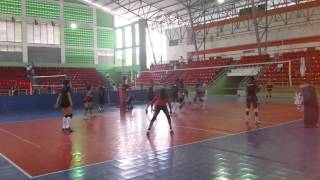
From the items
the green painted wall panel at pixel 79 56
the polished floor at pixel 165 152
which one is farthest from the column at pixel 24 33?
the polished floor at pixel 165 152

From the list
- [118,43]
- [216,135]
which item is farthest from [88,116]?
[118,43]

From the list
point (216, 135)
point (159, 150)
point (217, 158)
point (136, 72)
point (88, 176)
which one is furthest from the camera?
point (136, 72)

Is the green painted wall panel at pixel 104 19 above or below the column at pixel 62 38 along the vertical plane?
above

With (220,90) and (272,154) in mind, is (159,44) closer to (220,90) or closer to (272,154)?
(220,90)

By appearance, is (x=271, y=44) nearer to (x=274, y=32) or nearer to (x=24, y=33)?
(x=274, y=32)

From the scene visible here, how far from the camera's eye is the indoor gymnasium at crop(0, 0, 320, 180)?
26.1ft

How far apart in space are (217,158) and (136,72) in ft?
104

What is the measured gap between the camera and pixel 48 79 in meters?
35.2

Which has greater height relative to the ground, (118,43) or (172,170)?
(118,43)

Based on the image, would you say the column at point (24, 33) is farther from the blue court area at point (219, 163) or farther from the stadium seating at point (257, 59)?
the blue court area at point (219, 163)

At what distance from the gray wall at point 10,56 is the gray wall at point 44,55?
3.75 ft

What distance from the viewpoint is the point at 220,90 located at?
32188mm

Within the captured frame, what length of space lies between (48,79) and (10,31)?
6294 millimetres

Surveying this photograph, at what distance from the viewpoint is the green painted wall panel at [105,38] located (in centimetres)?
4197
